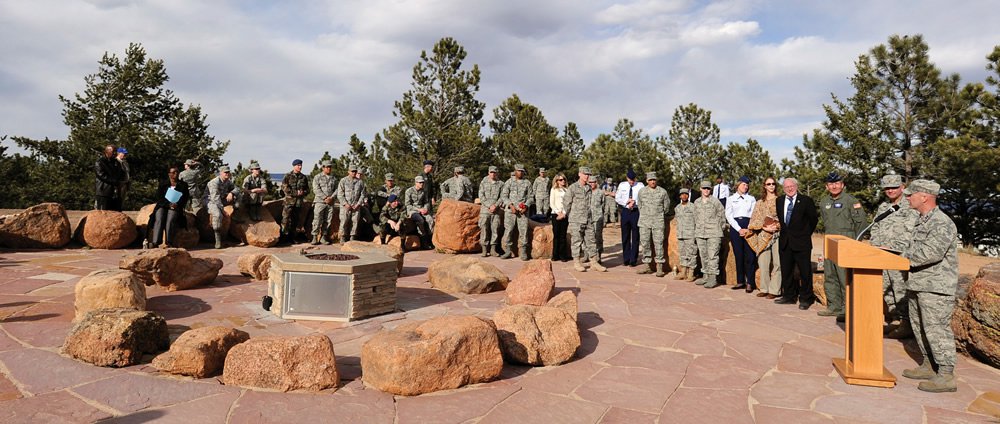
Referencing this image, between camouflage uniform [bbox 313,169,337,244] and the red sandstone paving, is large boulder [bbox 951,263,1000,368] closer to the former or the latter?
the red sandstone paving

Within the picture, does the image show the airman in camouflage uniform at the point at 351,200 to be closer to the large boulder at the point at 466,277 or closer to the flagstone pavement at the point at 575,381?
the large boulder at the point at 466,277

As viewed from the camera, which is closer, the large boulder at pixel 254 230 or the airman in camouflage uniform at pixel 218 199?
the airman in camouflage uniform at pixel 218 199

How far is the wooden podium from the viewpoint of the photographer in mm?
4227

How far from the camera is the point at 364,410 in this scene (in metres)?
3.54

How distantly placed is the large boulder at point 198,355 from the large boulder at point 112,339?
8.8 inches

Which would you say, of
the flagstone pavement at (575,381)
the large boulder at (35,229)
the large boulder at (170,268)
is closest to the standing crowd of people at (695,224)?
the flagstone pavement at (575,381)

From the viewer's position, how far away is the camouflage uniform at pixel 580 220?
964cm

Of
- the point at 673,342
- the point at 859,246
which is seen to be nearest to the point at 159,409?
the point at 673,342

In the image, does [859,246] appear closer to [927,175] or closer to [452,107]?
[927,175]

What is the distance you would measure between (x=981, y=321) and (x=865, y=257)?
157 cm

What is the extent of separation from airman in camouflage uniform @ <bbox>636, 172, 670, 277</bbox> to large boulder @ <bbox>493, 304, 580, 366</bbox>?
4760 mm

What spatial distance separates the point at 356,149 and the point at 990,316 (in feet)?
83.1

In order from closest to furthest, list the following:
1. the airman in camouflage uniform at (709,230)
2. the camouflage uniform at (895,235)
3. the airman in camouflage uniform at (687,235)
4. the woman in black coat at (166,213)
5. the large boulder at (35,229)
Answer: the camouflage uniform at (895,235) → the airman in camouflage uniform at (709,230) → the airman in camouflage uniform at (687,235) → the large boulder at (35,229) → the woman in black coat at (166,213)

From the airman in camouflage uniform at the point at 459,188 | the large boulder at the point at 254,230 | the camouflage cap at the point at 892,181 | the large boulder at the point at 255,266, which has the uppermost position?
the airman in camouflage uniform at the point at 459,188
